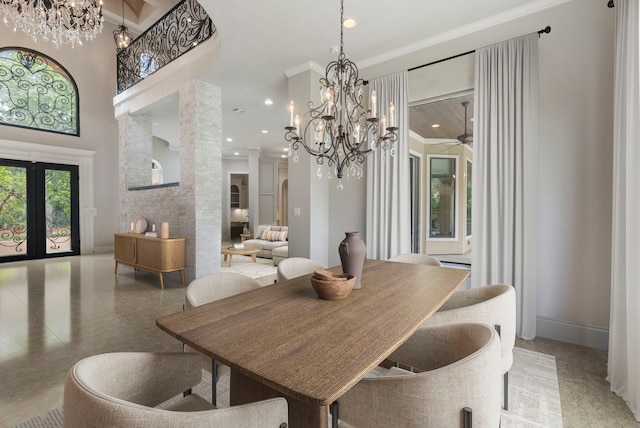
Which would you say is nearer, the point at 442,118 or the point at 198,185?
the point at 442,118

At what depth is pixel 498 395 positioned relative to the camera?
3.54 feet

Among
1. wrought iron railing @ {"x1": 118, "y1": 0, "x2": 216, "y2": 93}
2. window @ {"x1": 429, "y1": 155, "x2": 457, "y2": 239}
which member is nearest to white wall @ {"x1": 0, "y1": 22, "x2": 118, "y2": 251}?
wrought iron railing @ {"x1": 118, "y1": 0, "x2": 216, "y2": 93}

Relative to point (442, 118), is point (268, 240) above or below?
below

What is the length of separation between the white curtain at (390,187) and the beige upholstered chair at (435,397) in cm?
Result: 269

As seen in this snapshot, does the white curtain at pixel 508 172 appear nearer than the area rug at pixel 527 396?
No

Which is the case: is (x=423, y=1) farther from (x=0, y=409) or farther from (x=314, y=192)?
(x=0, y=409)

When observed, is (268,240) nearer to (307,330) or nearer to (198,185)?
(198,185)

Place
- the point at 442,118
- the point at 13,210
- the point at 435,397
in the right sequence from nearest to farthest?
the point at 435,397, the point at 442,118, the point at 13,210

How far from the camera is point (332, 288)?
1.55 meters

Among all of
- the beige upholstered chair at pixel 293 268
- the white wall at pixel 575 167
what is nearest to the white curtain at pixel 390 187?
the white wall at pixel 575 167

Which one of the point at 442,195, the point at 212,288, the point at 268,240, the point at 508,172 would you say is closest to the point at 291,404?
the point at 212,288

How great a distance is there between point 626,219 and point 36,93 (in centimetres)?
1040

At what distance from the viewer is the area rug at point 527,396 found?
5.61ft

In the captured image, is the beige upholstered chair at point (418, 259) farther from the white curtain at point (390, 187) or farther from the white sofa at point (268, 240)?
the white sofa at point (268, 240)
